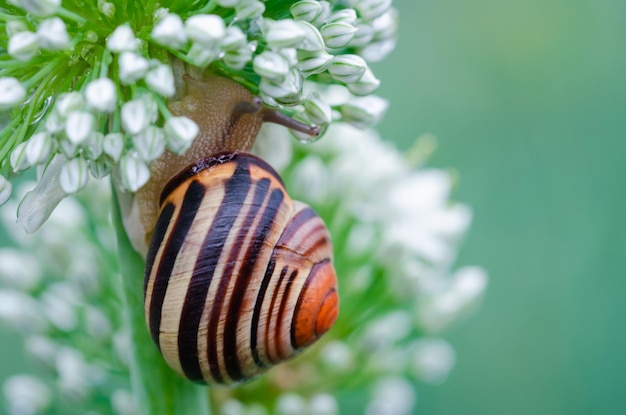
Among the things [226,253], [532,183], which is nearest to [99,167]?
[226,253]

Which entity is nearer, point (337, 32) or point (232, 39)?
point (232, 39)

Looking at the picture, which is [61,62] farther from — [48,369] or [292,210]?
[48,369]

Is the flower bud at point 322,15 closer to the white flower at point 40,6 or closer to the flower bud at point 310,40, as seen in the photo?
the flower bud at point 310,40

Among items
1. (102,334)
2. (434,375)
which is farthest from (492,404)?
(102,334)

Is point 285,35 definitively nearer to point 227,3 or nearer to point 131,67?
point 227,3

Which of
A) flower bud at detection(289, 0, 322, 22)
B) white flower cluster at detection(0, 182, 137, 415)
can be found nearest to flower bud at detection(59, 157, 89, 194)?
flower bud at detection(289, 0, 322, 22)

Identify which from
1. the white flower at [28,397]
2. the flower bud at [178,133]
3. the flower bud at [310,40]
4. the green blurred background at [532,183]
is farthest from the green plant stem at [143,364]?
the green blurred background at [532,183]

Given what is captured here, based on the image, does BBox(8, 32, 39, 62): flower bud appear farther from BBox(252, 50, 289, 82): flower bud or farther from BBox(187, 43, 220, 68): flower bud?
BBox(252, 50, 289, 82): flower bud
